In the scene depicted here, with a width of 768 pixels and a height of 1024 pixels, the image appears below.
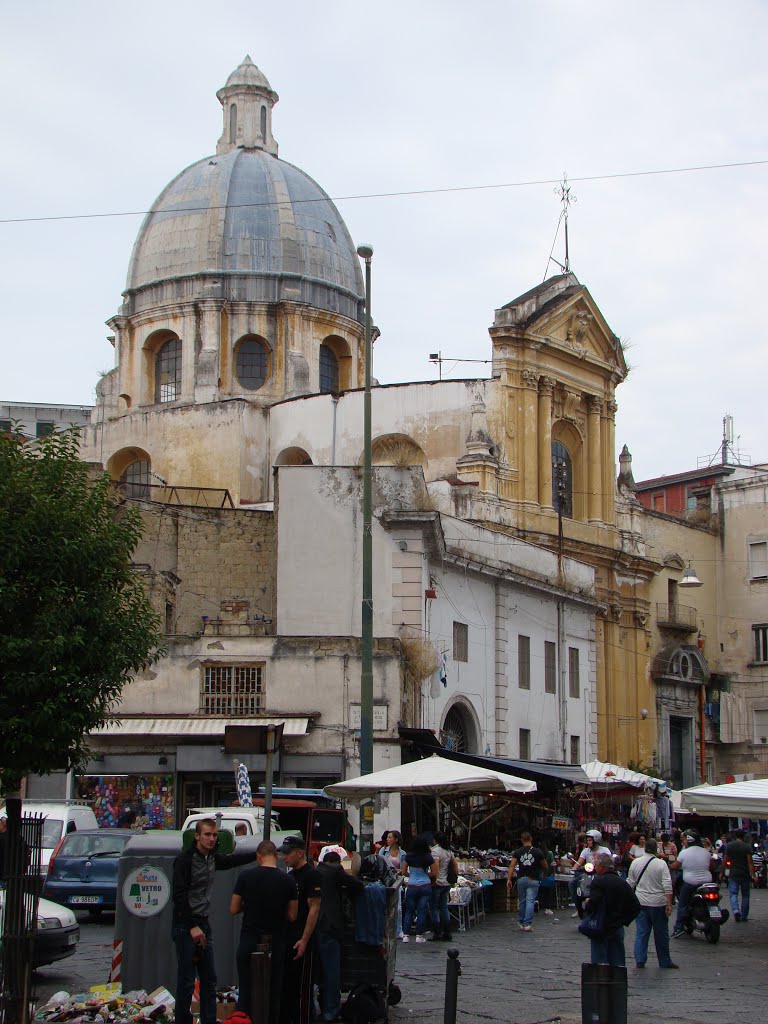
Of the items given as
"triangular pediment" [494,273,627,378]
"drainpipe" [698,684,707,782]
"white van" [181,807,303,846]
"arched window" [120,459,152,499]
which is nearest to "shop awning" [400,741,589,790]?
"white van" [181,807,303,846]

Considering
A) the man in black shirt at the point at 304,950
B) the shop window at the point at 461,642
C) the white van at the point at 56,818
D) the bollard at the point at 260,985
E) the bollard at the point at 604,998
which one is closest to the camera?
the bollard at the point at 604,998

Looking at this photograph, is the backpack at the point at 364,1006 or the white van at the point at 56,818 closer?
the backpack at the point at 364,1006

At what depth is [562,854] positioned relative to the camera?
1190 inches

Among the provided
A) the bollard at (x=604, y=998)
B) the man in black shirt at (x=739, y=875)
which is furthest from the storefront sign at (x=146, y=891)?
the man in black shirt at (x=739, y=875)

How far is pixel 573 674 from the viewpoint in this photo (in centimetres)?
4284

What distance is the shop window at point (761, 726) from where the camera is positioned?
196ft

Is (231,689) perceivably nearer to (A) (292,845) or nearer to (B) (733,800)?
(B) (733,800)

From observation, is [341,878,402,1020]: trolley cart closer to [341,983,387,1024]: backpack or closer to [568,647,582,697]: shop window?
[341,983,387,1024]: backpack

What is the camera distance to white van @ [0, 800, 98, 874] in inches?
892

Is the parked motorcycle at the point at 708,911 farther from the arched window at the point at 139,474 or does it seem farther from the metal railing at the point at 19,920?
the arched window at the point at 139,474

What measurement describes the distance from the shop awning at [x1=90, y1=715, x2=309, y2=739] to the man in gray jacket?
505 inches

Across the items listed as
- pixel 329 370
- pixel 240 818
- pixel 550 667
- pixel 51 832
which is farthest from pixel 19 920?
pixel 329 370

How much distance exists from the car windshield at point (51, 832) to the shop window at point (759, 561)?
43.4 metres

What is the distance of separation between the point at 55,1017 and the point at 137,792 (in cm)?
1774
